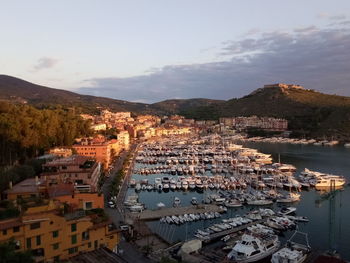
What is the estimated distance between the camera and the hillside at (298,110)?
8050 cm

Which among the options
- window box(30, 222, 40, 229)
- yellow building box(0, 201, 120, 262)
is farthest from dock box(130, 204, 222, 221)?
window box(30, 222, 40, 229)

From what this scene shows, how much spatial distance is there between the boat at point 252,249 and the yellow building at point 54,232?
586 cm

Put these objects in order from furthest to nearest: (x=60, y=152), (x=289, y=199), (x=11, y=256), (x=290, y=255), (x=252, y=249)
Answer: (x=60, y=152) < (x=289, y=199) < (x=252, y=249) < (x=290, y=255) < (x=11, y=256)

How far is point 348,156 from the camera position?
51594 millimetres

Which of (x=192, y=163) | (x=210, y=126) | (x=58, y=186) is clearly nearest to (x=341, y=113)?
(x=210, y=126)

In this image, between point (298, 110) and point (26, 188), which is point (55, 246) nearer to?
point (26, 188)

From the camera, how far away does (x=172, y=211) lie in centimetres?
2355

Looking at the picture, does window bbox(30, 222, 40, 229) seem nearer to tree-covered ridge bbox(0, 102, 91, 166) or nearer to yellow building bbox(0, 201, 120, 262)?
yellow building bbox(0, 201, 120, 262)

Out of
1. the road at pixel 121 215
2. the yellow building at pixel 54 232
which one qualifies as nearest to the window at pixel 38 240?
the yellow building at pixel 54 232

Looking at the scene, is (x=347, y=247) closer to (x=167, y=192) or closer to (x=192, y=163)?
(x=167, y=192)

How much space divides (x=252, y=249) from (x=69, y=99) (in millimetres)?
137836

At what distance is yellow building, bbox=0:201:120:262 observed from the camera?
1128 centimetres

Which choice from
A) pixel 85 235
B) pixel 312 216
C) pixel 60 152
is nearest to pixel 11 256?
pixel 85 235

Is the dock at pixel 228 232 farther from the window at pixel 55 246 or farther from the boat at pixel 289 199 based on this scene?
the window at pixel 55 246
